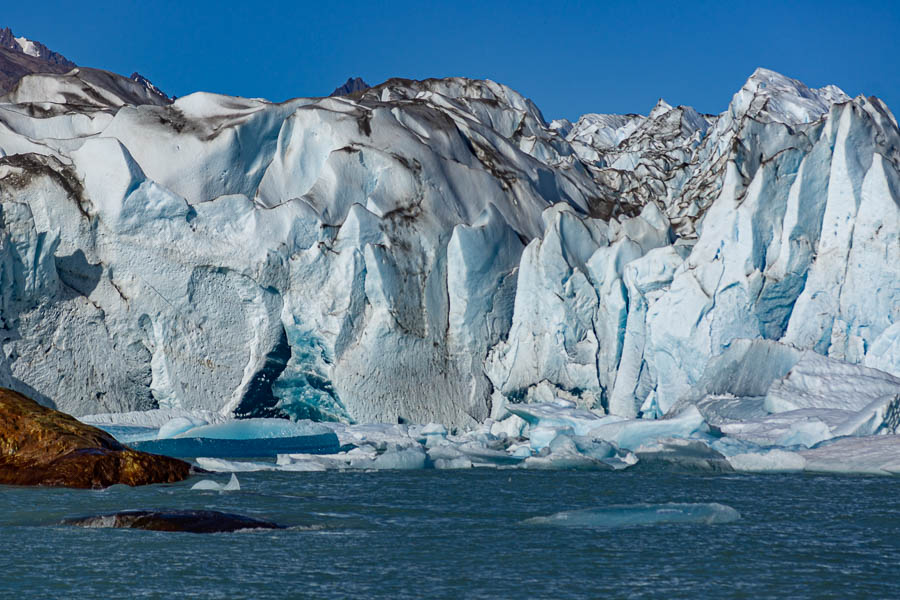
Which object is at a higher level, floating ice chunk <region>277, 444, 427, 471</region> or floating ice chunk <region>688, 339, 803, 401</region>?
floating ice chunk <region>688, 339, 803, 401</region>

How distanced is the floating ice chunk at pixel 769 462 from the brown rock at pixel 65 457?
7.94 metres

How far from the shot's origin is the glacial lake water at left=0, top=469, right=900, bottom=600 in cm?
636

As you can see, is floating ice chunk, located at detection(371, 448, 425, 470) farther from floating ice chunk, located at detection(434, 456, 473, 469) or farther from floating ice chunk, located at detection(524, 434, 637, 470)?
floating ice chunk, located at detection(524, 434, 637, 470)

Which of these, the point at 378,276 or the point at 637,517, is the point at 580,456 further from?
the point at 378,276

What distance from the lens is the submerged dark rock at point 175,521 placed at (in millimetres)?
8625

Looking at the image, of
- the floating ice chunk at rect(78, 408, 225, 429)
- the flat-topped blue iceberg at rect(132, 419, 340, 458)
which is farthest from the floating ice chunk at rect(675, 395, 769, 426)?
the floating ice chunk at rect(78, 408, 225, 429)

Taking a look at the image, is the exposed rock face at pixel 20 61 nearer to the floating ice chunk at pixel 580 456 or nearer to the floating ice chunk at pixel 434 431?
the floating ice chunk at pixel 434 431

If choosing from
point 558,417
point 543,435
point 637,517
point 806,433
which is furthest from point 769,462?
point 637,517

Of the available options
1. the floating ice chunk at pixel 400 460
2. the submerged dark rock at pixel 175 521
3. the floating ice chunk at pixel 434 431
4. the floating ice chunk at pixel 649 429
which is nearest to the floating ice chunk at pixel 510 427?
the floating ice chunk at pixel 434 431

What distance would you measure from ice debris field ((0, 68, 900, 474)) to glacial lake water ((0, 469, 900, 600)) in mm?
5024

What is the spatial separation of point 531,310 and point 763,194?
559 centimetres

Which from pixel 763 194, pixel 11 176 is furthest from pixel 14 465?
pixel 763 194

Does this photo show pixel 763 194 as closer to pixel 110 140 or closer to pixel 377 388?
pixel 377 388

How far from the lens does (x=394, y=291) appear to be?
2175 cm
